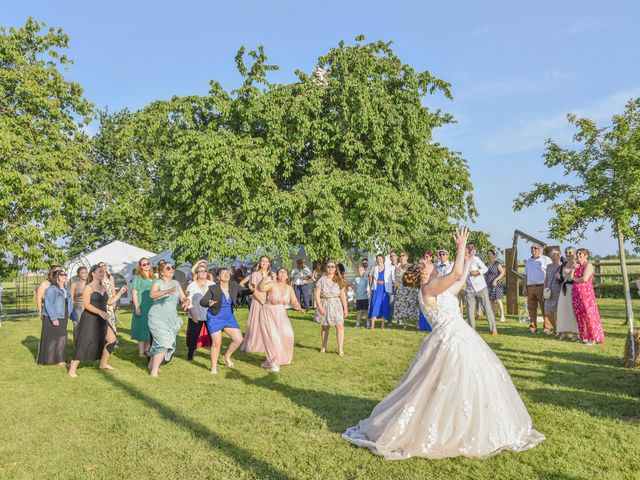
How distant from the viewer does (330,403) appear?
719cm

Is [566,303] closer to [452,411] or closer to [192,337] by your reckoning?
[192,337]

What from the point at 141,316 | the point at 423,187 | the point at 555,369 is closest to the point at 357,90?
the point at 423,187

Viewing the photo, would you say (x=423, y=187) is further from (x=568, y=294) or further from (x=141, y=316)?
(x=141, y=316)

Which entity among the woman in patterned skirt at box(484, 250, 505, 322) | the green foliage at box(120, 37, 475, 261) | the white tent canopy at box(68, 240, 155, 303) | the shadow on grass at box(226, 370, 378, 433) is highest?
the green foliage at box(120, 37, 475, 261)

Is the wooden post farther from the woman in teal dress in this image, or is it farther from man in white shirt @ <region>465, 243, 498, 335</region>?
the woman in teal dress

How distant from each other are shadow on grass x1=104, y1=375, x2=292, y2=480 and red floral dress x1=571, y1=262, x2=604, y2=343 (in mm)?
8422

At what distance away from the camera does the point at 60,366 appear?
34.7 feet

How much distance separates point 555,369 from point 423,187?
15074 millimetres

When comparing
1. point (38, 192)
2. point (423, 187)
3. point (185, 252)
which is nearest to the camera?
point (38, 192)

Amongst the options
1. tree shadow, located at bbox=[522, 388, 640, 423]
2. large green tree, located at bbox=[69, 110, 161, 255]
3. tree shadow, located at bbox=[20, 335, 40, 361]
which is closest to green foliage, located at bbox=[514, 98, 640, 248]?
tree shadow, located at bbox=[522, 388, 640, 423]

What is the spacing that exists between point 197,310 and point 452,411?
7.09 meters

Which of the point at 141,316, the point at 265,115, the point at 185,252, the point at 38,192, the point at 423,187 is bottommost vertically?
the point at 141,316

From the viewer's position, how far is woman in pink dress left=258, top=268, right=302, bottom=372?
9680 millimetres

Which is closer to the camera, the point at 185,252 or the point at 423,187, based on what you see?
the point at 185,252
